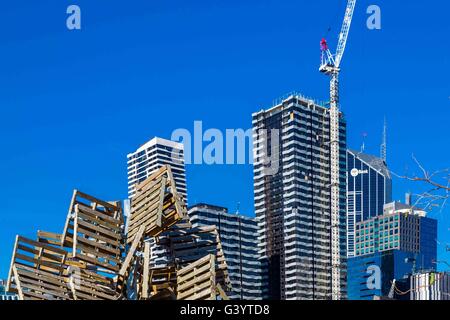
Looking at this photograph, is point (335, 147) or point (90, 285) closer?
point (90, 285)

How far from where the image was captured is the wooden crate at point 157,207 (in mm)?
10742

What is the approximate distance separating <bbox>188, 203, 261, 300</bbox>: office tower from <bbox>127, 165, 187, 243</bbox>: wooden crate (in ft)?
392

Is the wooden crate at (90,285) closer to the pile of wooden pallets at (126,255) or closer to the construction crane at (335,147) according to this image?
the pile of wooden pallets at (126,255)

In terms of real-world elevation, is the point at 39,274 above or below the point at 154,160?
below

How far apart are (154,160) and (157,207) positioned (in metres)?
95.4

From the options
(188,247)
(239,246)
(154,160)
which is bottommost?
(188,247)

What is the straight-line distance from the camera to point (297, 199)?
162375 mm

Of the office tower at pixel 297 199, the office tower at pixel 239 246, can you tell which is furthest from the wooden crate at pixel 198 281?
the office tower at pixel 297 199

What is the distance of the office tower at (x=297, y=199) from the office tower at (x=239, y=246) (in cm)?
709

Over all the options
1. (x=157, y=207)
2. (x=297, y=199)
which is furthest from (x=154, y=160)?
(x=157, y=207)

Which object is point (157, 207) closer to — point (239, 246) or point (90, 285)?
point (90, 285)
